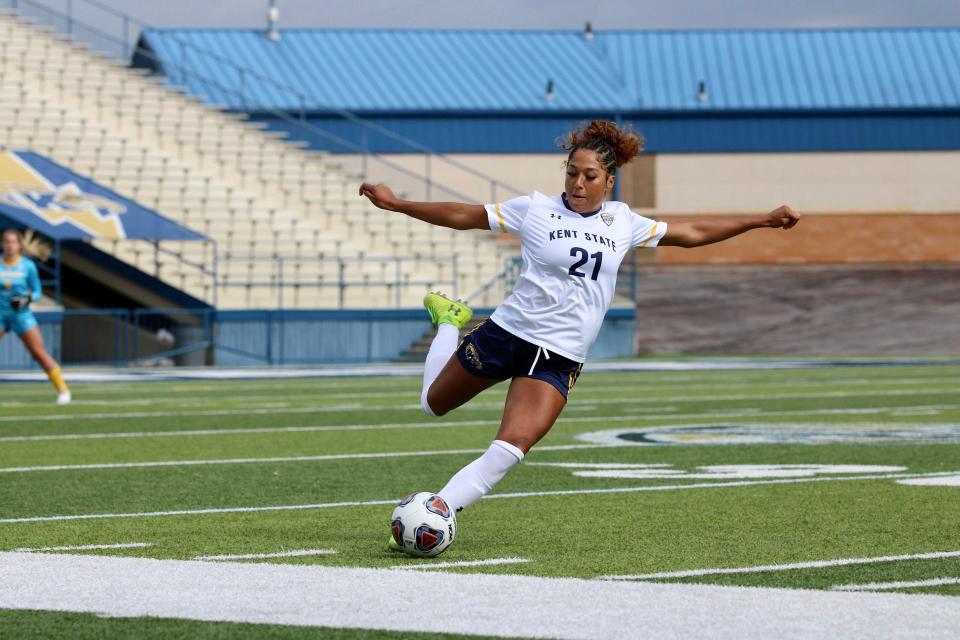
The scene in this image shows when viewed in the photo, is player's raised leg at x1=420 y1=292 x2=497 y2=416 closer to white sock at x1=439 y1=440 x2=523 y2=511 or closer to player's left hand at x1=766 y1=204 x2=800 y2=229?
white sock at x1=439 y1=440 x2=523 y2=511

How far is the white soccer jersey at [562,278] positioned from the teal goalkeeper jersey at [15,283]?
11750mm

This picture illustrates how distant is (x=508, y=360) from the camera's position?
7379 millimetres

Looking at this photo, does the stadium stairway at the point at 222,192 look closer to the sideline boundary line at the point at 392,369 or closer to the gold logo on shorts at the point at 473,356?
the sideline boundary line at the point at 392,369

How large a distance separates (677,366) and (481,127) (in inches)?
848

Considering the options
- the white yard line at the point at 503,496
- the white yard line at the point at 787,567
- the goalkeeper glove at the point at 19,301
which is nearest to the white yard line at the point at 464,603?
the white yard line at the point at 787,567

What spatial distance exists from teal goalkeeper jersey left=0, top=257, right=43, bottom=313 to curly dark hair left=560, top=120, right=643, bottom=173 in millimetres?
11802

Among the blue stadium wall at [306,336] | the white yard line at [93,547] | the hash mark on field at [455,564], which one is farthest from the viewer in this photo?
the blue stadium wall at [306,336]

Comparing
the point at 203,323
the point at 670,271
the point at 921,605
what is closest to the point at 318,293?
the point at 203,323

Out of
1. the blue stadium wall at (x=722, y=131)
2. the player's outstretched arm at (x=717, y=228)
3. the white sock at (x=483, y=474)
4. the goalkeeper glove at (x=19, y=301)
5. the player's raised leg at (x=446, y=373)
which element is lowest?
the white sock at (x=483, y=474)

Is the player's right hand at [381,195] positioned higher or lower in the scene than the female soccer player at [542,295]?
higher

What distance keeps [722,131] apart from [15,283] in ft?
108

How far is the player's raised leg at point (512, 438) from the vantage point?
7.17m

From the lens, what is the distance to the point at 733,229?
7.82 metres

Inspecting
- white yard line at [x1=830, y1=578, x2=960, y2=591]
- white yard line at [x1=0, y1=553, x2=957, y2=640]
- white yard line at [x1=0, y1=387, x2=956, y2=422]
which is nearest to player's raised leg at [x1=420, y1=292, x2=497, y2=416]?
white yard line at [x1=0, y1=553, x2=957, y2=640]
